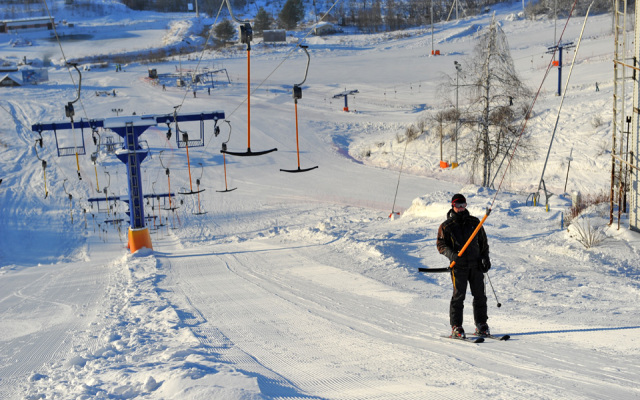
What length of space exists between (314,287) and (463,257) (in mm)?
4261

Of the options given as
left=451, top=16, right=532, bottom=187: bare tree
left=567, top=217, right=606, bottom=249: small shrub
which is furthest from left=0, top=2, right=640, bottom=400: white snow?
left=451, top=16, right=532, bottom=187: bare tree

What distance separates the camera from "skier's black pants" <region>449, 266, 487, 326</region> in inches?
280

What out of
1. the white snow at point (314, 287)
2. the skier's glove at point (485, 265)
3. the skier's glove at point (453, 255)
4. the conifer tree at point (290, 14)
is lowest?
the white snow at point (314, 287)

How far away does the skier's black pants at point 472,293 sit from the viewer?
7105 millimetres

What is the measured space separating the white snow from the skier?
0.38 meters

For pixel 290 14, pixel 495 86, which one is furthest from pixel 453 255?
pixel 290 14

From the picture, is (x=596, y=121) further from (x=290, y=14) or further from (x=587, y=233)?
(x=290, y=14)

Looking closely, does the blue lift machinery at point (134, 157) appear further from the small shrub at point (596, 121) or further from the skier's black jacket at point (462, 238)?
the small shrub at point (596, 121)

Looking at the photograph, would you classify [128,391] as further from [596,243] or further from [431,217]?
[431,217]

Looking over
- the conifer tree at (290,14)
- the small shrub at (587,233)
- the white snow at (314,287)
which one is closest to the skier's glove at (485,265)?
the white snow at (314,287)

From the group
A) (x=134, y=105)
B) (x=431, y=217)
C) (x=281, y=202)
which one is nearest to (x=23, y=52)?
(x=134, y=105)

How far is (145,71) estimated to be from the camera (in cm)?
7419

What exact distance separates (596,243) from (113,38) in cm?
10848

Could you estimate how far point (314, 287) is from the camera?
10.8 metres
